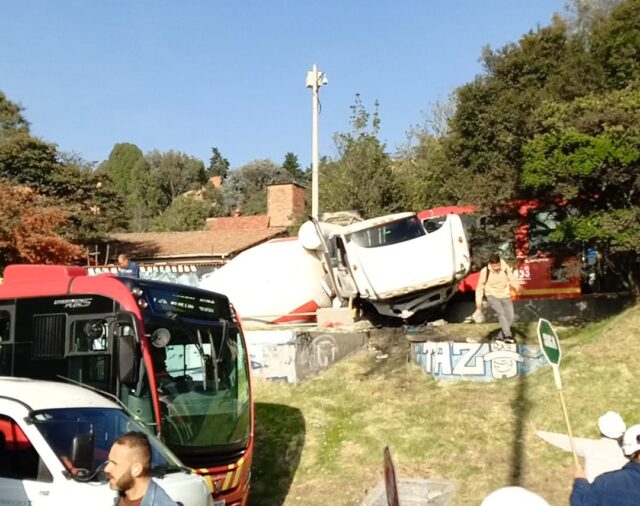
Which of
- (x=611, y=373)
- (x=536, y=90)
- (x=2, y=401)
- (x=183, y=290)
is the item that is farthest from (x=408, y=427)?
(x=536, y=90)

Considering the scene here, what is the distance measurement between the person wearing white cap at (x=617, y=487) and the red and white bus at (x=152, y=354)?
4.62 meters

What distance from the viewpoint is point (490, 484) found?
9992 millimetres

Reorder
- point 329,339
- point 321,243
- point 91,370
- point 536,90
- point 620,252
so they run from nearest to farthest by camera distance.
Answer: point 91,370 → point 620,252 → point 329,339 → point 321,243 → point 536,90

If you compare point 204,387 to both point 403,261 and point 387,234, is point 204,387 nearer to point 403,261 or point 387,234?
point 403,261

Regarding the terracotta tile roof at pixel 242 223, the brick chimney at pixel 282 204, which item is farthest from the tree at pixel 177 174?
the brick chimney at pixel 282 204

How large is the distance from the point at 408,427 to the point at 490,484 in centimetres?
235

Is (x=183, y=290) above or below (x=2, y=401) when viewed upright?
above

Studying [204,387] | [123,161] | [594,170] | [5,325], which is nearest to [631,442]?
[204,387]

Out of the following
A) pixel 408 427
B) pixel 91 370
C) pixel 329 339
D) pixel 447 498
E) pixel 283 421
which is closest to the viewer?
pixel 91 370

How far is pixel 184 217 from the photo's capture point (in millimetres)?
57906

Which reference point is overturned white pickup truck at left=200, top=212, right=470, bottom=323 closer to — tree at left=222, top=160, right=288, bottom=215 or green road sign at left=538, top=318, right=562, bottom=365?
green road sign at left=538, top=318, right=562, bottom=365

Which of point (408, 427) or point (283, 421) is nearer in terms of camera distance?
point (408, 427)

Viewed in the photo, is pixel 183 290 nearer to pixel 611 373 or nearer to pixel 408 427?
pixel 408 427

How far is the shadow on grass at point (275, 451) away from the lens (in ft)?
35.2
